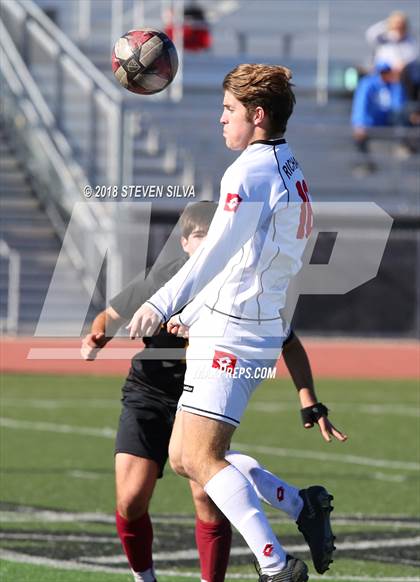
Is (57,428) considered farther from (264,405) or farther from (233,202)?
(233,202)

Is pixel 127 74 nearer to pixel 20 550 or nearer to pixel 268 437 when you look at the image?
pixel 20 550

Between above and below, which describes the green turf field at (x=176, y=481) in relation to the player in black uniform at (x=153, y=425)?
below

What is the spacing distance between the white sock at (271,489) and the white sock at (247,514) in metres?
0.41

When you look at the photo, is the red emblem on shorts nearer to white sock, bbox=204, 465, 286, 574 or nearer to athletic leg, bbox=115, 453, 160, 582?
white sock, bbox=204, 465, 286, 574

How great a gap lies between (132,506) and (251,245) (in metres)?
1.40

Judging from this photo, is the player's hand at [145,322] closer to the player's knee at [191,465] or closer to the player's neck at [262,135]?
the player's knee at [191,465]

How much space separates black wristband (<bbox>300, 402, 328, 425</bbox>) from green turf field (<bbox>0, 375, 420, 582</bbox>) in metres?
1.20

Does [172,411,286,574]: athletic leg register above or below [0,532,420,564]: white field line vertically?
above

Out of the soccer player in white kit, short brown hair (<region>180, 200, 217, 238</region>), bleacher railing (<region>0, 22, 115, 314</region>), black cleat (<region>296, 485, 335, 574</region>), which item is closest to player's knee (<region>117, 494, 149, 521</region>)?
the soccer player in white kit

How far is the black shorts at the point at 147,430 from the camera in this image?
5.87 meters

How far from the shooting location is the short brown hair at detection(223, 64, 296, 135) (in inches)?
200

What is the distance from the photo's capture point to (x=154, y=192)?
23.6 feet

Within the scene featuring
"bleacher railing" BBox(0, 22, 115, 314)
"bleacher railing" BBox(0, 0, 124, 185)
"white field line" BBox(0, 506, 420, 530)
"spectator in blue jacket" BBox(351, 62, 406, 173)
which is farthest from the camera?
"spectator in blue jacket" BBox(351, 62, 406, 173)

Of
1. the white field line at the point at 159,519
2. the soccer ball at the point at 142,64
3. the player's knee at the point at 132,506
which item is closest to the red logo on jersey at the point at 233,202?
the player's knee at the point at 132,506
